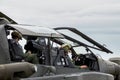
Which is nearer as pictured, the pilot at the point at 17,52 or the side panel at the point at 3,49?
the side panel at the point at 3,49

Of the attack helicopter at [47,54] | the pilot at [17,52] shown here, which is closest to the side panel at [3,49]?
the attack helicopter at [47,54]

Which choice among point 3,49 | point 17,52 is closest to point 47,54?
point 17,52

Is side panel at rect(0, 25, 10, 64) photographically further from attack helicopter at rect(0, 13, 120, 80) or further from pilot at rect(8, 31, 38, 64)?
pilot at rect(8, 31, 38, 64)

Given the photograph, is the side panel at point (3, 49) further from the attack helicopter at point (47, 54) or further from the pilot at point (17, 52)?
the pilot at point (17, 52)

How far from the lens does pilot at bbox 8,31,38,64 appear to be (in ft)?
45.2

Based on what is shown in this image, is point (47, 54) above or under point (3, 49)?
under

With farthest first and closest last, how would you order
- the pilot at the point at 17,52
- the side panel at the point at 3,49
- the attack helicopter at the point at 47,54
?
the pilot at the point at 17,52
the side panel at the point at 3,49
the attack helicopter at the point at 47,54

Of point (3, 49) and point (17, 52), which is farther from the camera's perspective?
point (17, 52)

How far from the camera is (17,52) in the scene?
13.9 m

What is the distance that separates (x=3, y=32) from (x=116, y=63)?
744 cm

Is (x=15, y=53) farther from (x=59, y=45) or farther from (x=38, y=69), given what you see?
(x=59, y=45)

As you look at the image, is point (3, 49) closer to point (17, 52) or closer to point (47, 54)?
point (17, 52)

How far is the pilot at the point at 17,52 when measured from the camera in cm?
1378

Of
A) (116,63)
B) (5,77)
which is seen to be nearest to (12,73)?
(5,77)
